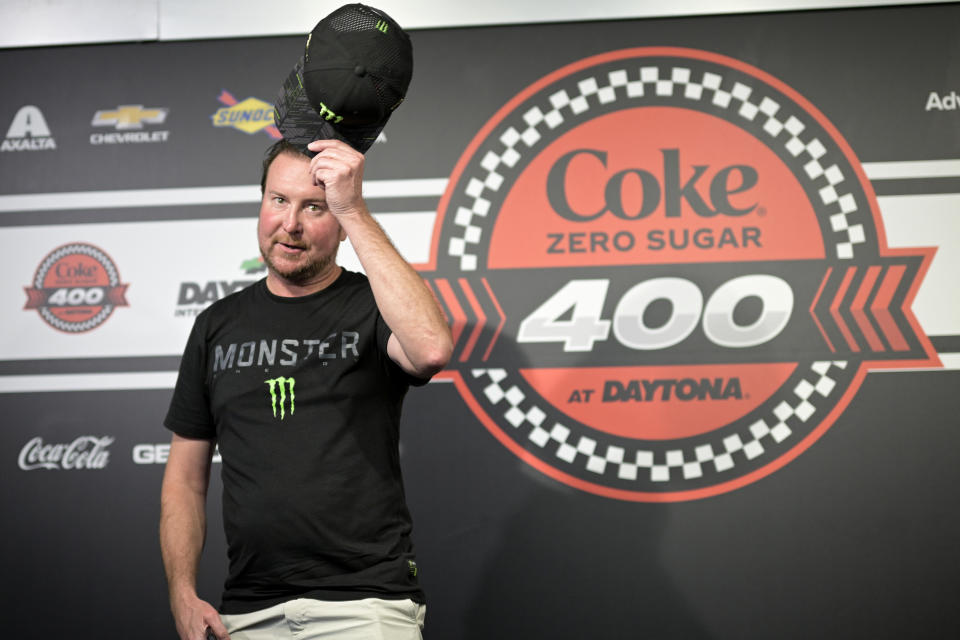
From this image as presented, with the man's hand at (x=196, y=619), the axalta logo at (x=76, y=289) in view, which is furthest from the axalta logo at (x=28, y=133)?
the man's hand at (x=196, y=619)

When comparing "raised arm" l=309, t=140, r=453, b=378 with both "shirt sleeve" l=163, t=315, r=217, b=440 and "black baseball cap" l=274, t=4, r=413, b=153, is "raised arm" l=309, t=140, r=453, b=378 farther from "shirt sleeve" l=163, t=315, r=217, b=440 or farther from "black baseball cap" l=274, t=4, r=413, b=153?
"shirt sleeve" l=163, t=315, r=217, b=440

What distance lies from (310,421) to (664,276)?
1.19 m

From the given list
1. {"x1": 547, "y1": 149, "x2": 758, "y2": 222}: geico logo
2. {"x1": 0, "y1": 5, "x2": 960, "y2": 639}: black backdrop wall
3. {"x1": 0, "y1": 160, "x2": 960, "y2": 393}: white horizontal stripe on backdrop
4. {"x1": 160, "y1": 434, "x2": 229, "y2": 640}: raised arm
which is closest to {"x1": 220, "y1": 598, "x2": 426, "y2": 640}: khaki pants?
{"x1": 160, "y1": 434, "x2": 229, "y2": 640}: raised arm

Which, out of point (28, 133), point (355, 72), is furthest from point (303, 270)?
point (28, 133)

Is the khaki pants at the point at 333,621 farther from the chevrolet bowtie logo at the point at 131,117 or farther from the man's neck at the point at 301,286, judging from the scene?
the chevrolet bowtie logo at the point at 131,117

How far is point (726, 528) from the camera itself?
87.1 inches

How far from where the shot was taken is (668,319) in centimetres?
227

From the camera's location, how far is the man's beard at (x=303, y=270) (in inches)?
61.7

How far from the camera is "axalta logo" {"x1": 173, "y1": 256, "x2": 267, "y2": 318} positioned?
7.79 feet

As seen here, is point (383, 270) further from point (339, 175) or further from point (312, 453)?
point (312, 453)

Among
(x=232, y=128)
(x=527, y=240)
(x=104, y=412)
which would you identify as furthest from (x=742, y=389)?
(x=104, y=412)

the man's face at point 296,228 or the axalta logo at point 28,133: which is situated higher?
the axalta logo at point 28,133

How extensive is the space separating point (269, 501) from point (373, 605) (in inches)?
9.8

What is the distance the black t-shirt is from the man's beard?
42 millimetres
